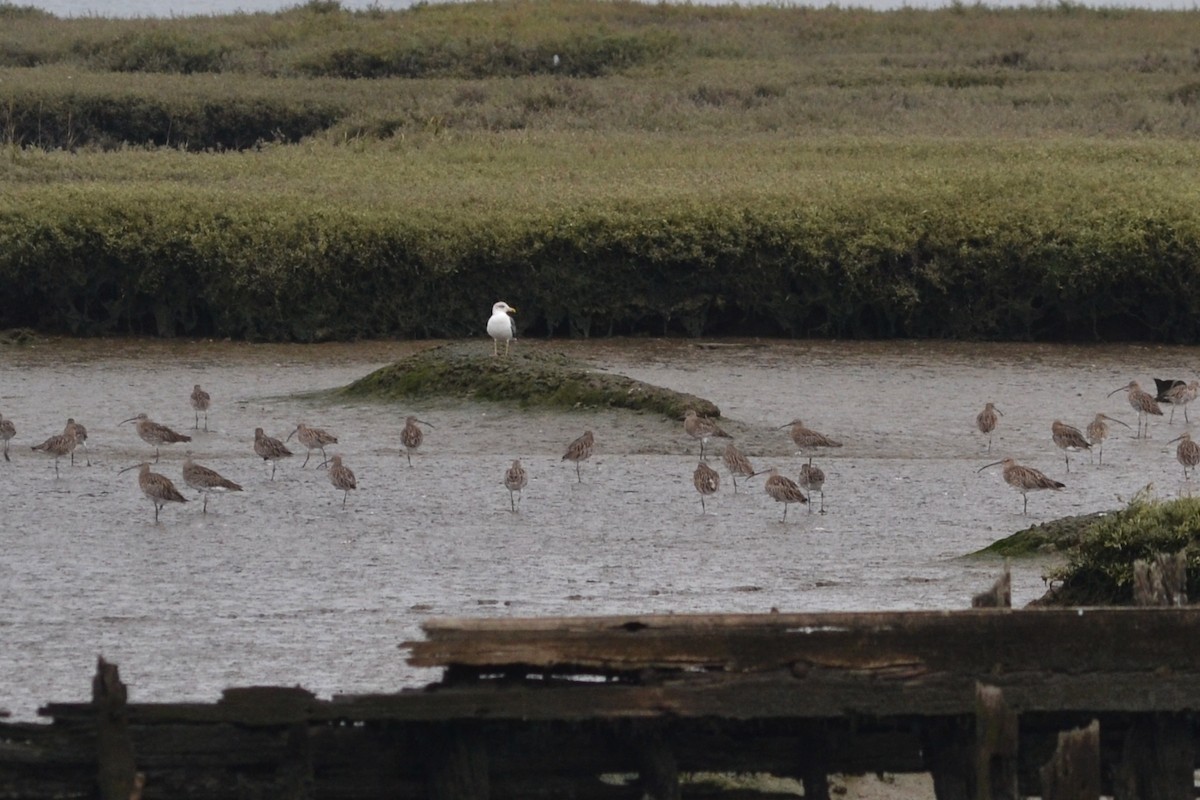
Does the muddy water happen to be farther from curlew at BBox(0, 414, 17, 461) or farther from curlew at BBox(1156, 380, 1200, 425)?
curlew at BBox(1156, 380, 1200, 425)

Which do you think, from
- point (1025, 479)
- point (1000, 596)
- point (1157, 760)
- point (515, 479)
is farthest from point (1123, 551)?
point (515, 479)

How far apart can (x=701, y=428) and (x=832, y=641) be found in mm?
9887

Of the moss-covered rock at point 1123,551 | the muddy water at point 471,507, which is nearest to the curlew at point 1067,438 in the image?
the muddy water at point 471,507

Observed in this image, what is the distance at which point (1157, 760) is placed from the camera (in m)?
7.99

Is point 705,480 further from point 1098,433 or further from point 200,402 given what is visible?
point 200,402

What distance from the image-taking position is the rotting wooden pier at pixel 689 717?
7547 millimetres

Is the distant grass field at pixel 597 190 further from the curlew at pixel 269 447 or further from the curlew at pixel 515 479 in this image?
the curlew at pixel 515 479

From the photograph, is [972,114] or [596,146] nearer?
[596,146]

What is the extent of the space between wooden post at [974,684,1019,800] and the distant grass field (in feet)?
56.6

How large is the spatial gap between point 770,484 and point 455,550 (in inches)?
101

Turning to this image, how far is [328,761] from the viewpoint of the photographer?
25.2ft

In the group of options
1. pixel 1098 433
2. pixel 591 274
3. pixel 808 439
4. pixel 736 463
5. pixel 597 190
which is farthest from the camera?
pixel 597 190

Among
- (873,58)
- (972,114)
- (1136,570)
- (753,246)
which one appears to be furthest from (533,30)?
(1136,570)

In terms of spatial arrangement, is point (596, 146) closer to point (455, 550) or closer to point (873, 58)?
point (873, 58)
